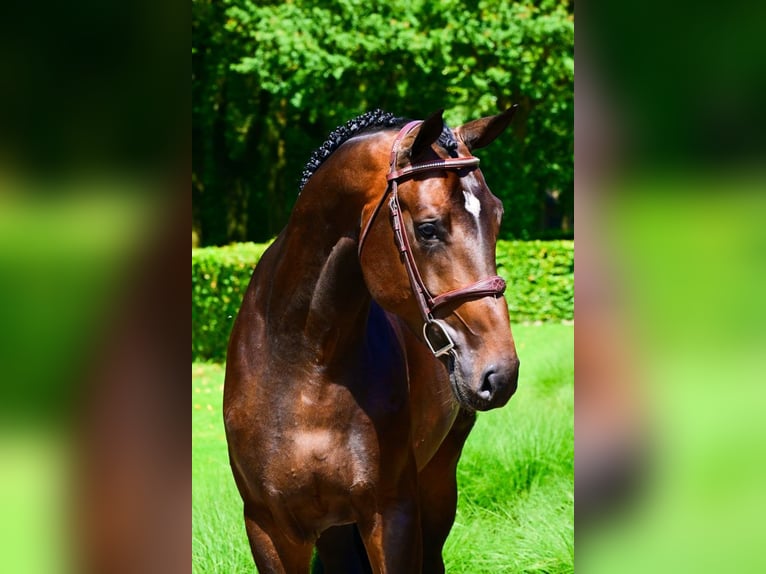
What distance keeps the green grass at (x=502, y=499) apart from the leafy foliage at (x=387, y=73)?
23.4 ft

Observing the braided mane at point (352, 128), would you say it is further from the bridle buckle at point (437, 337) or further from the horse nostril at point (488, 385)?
the horse nostril at point (488, 385)

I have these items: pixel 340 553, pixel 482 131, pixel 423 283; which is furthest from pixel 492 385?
pixel 340 553

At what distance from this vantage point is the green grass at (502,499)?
15.7 ft

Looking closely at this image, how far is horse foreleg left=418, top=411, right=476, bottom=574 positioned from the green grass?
778 mm

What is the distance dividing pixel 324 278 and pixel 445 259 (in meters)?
0.58

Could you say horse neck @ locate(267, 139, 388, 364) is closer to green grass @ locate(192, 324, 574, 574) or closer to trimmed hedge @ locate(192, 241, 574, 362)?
green grass @ locate(192, 324, 574, 574)

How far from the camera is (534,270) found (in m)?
13.2

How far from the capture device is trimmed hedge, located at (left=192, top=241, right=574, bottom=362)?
11.8 m
